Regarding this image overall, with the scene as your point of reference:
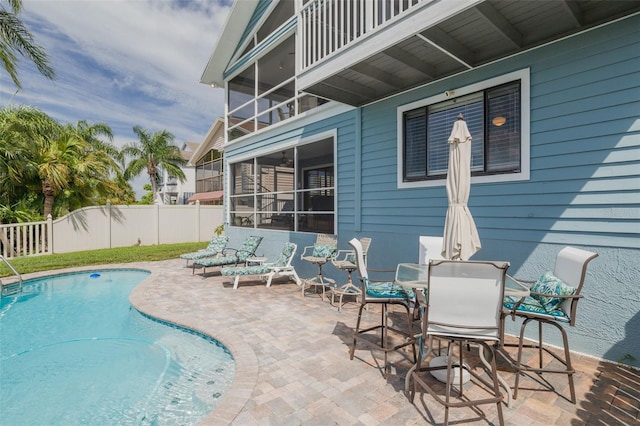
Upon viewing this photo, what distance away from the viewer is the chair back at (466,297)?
2.42 meters

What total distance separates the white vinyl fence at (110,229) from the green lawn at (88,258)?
0.88m

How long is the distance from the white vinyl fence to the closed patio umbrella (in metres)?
14.6

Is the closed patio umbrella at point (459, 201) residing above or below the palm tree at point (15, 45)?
below

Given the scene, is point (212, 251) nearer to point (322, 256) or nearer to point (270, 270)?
point (270, 270)

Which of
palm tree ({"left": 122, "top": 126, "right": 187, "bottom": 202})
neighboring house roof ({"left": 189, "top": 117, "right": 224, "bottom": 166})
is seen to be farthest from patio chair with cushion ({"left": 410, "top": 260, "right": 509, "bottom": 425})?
palm tree ({"left": 122, "top": 126, "right": 187, "bottom": 202})

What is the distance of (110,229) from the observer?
14062 mm

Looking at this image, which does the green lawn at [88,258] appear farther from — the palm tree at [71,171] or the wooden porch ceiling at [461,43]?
the wooden porch ceiling at [461,43]

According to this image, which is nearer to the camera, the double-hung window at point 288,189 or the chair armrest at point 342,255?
the chair armrest at point 342,255

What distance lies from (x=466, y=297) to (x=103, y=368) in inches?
181

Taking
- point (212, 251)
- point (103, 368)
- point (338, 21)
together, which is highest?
point (338, 21)

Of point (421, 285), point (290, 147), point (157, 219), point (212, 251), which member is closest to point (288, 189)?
point (290, 147)

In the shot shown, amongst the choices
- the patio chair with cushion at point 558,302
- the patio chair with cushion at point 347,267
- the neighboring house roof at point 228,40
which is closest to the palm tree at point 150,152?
the neighboring house roof at point 228,40

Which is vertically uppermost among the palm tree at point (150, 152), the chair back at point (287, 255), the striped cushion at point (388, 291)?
the palm tree at point (150, 152)

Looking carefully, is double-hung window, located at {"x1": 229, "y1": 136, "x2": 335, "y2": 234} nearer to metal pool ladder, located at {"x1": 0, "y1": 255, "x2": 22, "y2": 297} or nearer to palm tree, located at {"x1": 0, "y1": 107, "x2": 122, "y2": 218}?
metal pool ladder, located at {"x1": 0, "y1": 255, "x2": 22, "y2": 297}
